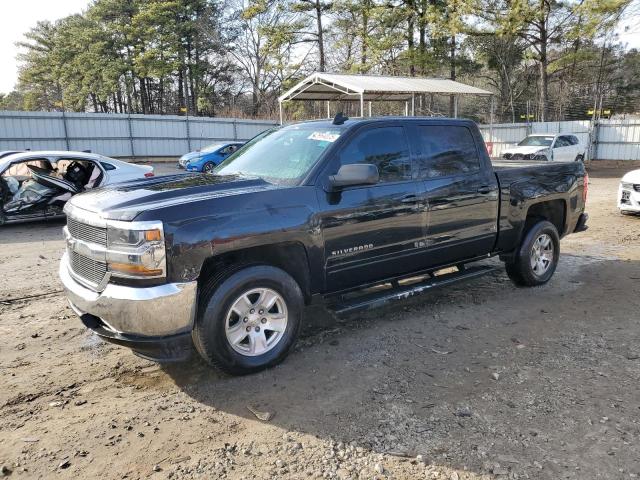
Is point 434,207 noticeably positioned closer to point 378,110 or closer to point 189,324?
point 189,324

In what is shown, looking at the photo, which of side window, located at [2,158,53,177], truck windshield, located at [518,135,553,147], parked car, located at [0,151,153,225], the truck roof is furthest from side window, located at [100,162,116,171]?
truck windshield, located at [518,135,553,147]

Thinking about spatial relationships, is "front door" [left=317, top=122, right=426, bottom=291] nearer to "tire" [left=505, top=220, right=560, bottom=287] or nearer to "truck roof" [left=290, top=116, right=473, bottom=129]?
"truck roof" [left=290, top=116, right=473, bottom=129]

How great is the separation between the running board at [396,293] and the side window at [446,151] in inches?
42.4

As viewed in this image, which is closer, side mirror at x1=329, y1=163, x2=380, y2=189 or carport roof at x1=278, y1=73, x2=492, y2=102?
side mirror at x1=329, y1=163, x2=380, y2=189

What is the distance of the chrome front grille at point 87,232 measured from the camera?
11.5ft

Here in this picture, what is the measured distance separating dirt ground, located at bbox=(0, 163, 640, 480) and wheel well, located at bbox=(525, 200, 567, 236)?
1177mm

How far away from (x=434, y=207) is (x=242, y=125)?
90.9 feet

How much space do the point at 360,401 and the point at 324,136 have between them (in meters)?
2.29

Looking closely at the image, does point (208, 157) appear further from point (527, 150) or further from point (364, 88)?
point (527, 150)

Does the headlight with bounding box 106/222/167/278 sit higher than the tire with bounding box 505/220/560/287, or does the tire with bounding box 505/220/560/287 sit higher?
the headlight with bounding box 106/222/167/278

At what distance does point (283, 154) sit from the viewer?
15.1 ft

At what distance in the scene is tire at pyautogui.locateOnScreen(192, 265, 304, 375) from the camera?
3582 millimetres

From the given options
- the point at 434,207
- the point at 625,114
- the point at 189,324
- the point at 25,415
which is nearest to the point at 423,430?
the point at 189,324

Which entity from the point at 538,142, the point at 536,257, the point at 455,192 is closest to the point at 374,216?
the point at 455,192
